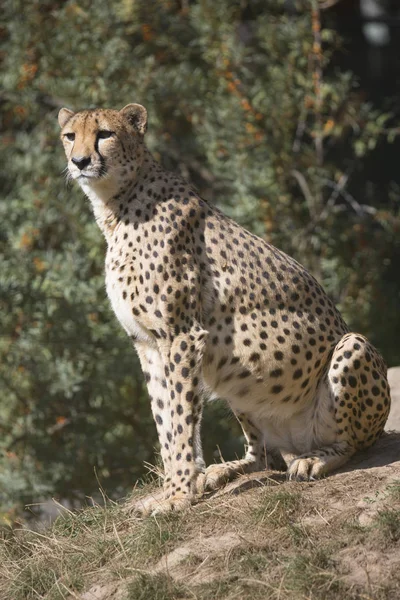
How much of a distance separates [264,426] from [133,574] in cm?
123

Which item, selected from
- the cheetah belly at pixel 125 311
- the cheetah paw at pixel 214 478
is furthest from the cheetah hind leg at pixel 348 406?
the cheetah belly at pixel 125 311

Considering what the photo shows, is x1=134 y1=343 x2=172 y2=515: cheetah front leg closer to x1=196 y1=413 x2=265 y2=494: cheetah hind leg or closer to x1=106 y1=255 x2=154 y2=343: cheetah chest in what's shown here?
x1=106 y1=255 x2=154 y2=343: cheetah chest

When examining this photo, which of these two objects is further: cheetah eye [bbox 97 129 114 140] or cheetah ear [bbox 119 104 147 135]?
cheetah ear [bbox 119 104 147 135]

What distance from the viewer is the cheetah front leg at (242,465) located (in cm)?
434

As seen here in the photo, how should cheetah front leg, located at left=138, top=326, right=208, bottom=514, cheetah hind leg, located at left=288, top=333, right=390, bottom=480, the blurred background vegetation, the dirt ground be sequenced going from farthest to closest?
the blurred background vegetation → cheetah hind leg, located at left=288, top=333, right=390, bottom=480 → cheetah front leg, located at left=138, top=326, right=208, bottom=514 → the dirt ground

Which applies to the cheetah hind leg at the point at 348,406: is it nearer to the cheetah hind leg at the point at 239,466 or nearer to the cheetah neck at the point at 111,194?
the cheetah hind leg at the point at 239,466

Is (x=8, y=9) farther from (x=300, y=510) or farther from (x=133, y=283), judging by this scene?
(x=300, y=510)

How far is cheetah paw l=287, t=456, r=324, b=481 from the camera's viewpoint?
13.8ft

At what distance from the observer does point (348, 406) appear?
432 cm

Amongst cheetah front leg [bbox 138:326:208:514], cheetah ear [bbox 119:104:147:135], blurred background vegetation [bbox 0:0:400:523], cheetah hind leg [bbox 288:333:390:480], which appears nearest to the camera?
cheetah front leg [bbox 138:326:208:514]

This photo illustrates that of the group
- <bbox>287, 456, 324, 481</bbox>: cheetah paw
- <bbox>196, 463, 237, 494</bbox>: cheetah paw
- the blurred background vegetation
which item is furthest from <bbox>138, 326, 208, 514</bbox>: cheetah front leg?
the blurred background vegetation

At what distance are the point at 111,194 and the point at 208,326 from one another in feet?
2.36

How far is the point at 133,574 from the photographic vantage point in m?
3.50

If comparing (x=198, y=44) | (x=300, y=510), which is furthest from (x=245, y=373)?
(x=198, y=44)
